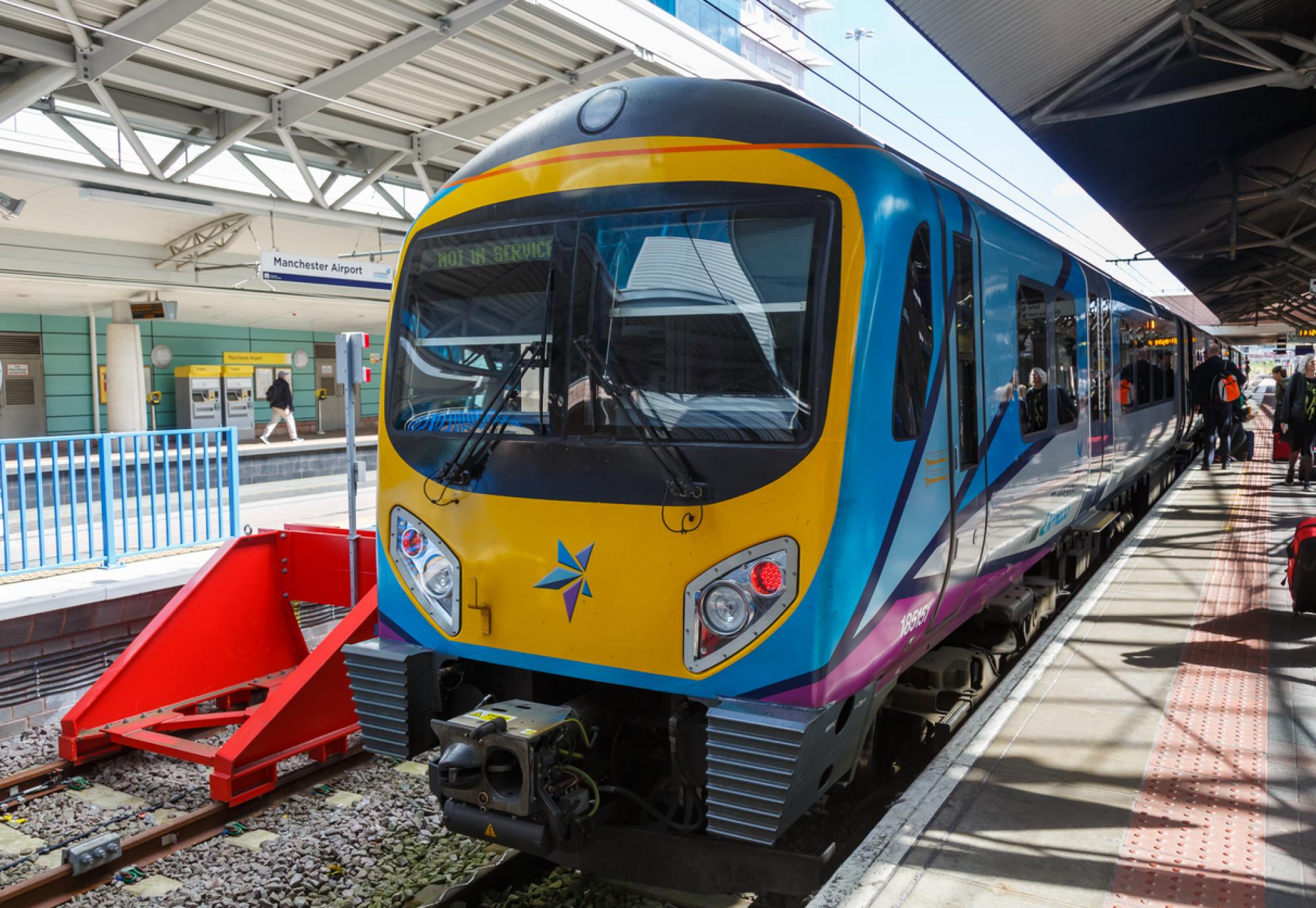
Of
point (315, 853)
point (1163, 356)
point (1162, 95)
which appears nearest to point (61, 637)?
point (315, 853)

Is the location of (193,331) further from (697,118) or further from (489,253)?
(697,118)

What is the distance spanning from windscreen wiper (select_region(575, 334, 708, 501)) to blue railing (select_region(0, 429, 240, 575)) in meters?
5.38

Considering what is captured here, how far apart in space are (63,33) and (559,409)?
352 inches

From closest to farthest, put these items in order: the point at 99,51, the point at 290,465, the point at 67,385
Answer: the point at 99,51
the point at 290,465
the point at 67,385

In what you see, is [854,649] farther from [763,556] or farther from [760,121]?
[760,121]

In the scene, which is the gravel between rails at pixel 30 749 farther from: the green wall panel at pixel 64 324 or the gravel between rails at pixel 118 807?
the green wall panel at pixel 64 324

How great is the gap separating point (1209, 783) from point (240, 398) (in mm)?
23425

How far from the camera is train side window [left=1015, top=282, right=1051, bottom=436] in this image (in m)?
5.17

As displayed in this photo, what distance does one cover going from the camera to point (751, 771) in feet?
10.1

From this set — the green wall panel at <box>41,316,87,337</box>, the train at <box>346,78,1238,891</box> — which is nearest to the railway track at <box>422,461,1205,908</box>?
the train at <box>346,78,1238,891</box>

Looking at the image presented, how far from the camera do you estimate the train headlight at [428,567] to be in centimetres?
384

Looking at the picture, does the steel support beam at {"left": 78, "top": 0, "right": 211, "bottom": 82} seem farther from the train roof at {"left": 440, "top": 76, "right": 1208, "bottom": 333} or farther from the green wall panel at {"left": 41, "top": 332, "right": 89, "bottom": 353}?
the green wall panel at {"left": 41, "top": 332, "right": 89, "bottom": 353}

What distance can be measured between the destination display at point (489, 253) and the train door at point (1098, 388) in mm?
4725

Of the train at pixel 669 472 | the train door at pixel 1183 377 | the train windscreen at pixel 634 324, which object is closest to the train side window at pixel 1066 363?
the train at pixel 669 472
